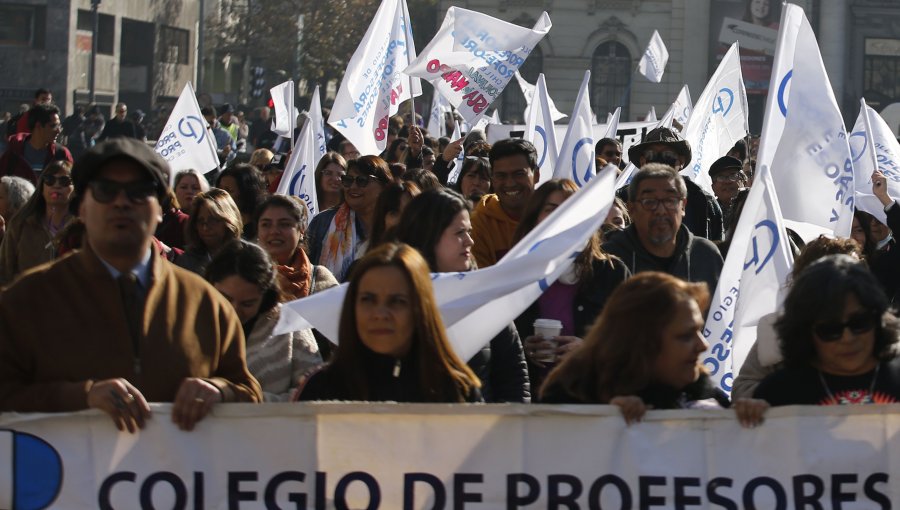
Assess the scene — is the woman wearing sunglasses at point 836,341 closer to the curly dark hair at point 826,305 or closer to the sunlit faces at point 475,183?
the curly dark hair at point 826,305

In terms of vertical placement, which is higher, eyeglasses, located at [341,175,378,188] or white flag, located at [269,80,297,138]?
white flag, located at [269,80,297,138]

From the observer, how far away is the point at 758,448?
4.30m

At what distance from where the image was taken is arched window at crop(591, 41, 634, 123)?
52.4m

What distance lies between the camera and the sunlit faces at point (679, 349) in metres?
4.30

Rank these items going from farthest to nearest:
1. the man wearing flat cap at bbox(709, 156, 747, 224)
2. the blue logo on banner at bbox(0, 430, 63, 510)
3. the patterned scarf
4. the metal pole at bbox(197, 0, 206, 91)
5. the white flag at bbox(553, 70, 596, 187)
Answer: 1. the metal pole at bbox(197, 0, 206, 91)
2. the man wearing flat cap at bbox(709, 156, 747, 224)
3. the white flag at bbox(553, 70, 596, 187)
4. the patterned scarf
5. the blue logo on banner at bbox(0, 430, 63, 510)

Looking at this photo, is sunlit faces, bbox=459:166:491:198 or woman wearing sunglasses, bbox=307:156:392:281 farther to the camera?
sunlit faces, bbox=459:166:491:198

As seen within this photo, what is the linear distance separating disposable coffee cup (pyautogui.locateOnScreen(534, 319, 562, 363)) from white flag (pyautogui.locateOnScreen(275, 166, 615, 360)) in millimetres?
683

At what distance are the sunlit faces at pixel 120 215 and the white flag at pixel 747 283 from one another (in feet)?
9.44

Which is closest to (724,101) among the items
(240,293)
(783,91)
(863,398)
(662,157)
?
(662,157)

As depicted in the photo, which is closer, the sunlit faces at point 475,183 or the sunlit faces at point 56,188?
the sunlit faces at point 56,188

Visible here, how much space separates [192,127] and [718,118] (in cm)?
442

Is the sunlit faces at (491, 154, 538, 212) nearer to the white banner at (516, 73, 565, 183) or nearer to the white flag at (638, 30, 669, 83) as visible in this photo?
the white banner at (516, 73, 565, 183)

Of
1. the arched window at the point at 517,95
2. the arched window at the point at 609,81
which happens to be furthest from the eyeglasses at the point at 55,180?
the arched window at the point at 609,81

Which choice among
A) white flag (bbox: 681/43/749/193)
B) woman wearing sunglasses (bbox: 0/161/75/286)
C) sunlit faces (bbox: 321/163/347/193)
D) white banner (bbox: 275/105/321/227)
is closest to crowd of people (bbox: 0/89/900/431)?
woman wearing sunglasses (bbox: 0/161/75/286)
